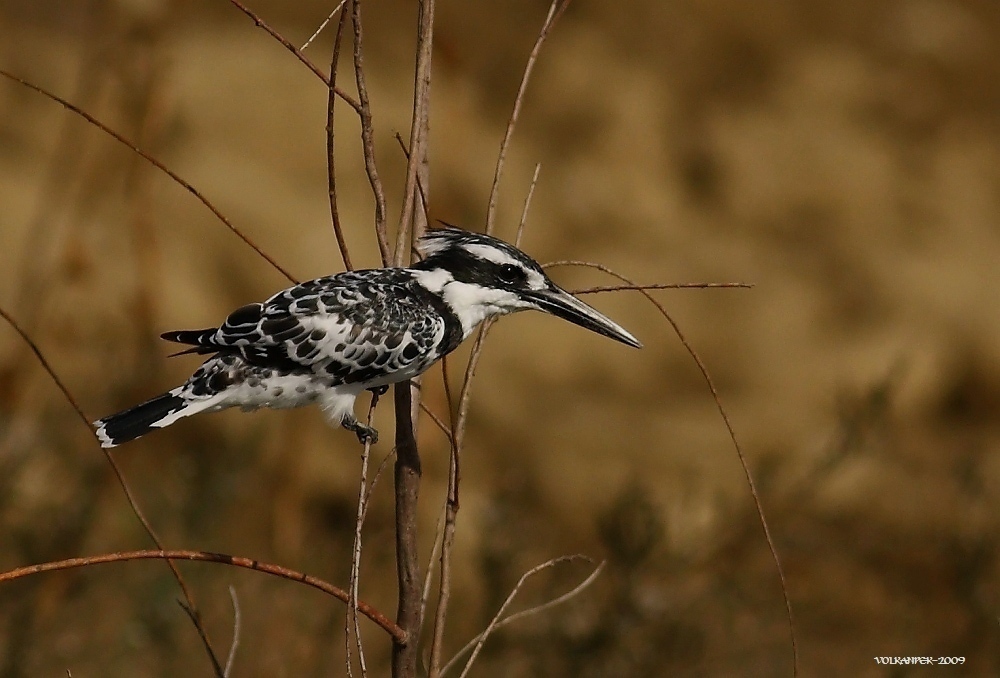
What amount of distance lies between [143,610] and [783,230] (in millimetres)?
4309

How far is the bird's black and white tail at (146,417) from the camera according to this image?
86.2 inches

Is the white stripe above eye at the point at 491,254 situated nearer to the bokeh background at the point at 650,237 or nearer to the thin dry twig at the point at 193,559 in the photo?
the thin dry twig at the point at 193,559

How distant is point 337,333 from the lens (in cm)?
239

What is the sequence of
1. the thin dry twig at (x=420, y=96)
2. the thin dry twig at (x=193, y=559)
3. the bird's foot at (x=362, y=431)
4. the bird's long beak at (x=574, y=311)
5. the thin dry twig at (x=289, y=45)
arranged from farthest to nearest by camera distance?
the bird's long beak at (x=574, y=311) < the bird's foot at (x=362, y=431) < the thin dry twig at (x=420, y=96) < the thin dry twig at (x=289, y=45) < the thin dry twig at (x=193, y=559)

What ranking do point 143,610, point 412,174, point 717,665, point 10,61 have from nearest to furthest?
point 412,174, point 143,610, point 717,665, point 10,61

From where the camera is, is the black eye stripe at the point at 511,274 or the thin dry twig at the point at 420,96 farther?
the black eye stripe at the point at 511,274

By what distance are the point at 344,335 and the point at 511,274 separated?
0.39 m

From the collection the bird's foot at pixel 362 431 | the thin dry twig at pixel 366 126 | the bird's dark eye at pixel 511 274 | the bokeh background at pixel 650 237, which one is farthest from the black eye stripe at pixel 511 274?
the bokeh background at pixel 650 237

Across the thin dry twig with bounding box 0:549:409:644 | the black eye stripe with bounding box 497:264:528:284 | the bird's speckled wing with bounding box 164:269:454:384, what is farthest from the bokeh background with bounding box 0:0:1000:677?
the thin dry twig with bounding box 0:549:409:644

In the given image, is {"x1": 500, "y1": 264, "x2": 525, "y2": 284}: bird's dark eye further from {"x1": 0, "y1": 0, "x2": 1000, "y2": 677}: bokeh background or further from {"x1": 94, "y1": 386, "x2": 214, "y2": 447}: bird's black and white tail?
{"x1": 0, "y1": 0, "x2": 1000, "y2": 677}: bokeh background

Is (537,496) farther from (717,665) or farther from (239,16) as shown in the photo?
(239,16)

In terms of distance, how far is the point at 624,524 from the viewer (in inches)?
162

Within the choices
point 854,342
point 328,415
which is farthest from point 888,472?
point 328,415

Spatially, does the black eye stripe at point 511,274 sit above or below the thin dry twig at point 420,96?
below
